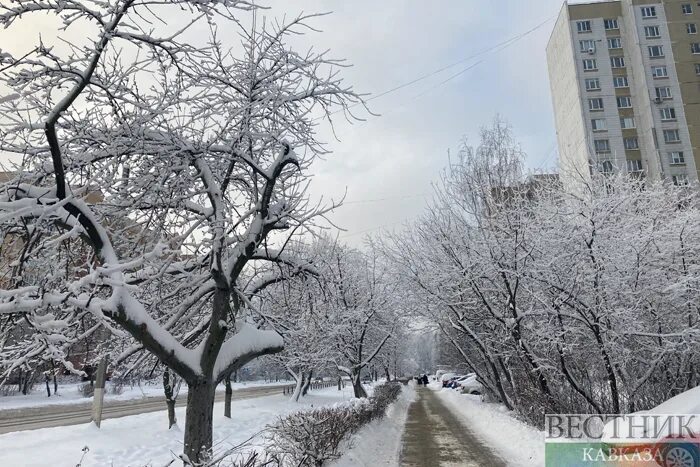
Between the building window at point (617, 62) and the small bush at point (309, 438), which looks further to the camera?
the building window at point (617, 62)

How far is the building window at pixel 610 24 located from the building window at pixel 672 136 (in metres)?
12.0

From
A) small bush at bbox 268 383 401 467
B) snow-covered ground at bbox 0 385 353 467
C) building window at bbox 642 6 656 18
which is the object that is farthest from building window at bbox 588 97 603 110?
small bush at bbox 268 383 401 467

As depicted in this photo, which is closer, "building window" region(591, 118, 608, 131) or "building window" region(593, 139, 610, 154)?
"building window" region(593, 139, 610, 154)

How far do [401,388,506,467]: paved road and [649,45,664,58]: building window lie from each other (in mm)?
43813

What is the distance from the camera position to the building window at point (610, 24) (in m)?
46.1

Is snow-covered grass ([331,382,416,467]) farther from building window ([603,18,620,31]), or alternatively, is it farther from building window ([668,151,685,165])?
building window ([603,18,620,31])

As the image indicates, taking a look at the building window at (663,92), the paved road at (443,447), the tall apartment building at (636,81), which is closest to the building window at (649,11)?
the tall apartment building at (636,81)

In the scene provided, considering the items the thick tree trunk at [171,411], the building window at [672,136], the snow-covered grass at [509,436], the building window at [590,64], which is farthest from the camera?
the building window at [590,64]

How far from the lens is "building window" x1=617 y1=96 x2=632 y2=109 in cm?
4481

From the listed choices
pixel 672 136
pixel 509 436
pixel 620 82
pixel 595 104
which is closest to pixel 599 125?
pixel 595 104

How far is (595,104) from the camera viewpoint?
147 feet

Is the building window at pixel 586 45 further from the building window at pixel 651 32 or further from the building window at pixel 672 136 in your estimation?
the building window at pixel 672 136

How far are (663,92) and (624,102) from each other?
3.20 meters

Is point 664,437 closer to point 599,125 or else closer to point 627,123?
point 599,125
